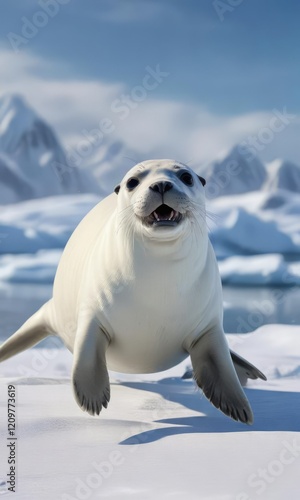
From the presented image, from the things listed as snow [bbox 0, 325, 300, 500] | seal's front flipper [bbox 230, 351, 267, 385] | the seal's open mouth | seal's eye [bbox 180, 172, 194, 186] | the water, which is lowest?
snow [bbox 0, 325, 300, 500]

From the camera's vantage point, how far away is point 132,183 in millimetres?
3262

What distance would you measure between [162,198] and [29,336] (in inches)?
75.7

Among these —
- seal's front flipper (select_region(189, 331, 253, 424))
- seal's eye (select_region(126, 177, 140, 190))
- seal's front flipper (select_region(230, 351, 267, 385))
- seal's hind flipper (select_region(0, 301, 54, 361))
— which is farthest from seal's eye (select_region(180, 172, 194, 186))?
seal's hind flipper (select_region(0, 301, 54, 361))

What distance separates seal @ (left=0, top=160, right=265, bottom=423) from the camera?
3074 mm

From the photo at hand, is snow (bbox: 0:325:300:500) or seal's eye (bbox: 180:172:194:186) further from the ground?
seal's eye (bbox: 180:172:194:186)

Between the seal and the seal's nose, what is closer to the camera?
the seal's nose

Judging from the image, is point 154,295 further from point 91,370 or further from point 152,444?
point 152,444

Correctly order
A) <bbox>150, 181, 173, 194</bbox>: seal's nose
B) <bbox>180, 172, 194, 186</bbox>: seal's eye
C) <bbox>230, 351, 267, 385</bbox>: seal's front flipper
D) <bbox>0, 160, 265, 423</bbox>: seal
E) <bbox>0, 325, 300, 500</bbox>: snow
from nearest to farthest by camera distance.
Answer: <bbox>0, 325, 300, 500</bbox>: snow
<bbox>150, 181, 173, 194</bbox>: seal's nose
<bbox>0, 160, 265, 423</bbox>: seal
<bbox>180, 172, 194, 186</bbox>: seal's eye
<bbox>230, 351, 267, 385</bbox>: seal's front flipper

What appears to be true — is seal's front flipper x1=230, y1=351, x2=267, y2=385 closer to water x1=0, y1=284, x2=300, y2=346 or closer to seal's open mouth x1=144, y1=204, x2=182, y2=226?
seal's open mouth x1=144, y1=204, x2=182, y2=226

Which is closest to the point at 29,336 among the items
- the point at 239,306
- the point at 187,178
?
the point at 187,178

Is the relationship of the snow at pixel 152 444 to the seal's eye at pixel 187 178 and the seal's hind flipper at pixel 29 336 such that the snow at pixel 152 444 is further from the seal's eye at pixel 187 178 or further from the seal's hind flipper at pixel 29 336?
the seal's eye at pixel 187 178

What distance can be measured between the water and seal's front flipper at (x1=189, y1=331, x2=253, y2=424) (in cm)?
449

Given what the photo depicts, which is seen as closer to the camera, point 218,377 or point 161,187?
point 161,187

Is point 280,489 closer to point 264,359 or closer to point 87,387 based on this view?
point 87,387
